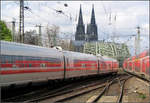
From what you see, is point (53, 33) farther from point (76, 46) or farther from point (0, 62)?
point (0, 62)

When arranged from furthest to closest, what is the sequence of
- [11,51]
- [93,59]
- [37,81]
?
[93,59] → [37,81] → [11,51]

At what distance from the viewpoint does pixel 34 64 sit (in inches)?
666

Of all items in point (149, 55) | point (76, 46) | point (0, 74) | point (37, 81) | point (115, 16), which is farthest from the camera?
point (76, 46)

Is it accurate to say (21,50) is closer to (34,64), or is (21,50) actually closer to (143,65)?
(34,64)

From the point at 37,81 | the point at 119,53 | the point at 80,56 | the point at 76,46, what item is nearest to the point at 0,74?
the point at 37,81

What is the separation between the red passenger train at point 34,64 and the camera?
13930 millimetres

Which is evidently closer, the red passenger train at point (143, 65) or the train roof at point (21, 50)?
the train roof at point (21, 50)

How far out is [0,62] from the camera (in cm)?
1327

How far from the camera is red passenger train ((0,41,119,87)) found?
45.7 ft

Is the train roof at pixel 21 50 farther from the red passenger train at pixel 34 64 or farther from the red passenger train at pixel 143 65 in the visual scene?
the red passenger train at pixel 143 65

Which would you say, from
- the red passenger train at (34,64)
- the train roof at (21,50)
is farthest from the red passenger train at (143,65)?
the train roof at (21,50)

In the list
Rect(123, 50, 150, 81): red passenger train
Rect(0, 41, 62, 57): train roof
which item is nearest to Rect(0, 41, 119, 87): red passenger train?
Rect(0, 41, 62, 57): train roof

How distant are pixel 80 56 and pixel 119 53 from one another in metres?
77.2

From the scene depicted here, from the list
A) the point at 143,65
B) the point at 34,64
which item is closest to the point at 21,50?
the point at 34,64
